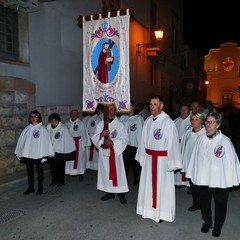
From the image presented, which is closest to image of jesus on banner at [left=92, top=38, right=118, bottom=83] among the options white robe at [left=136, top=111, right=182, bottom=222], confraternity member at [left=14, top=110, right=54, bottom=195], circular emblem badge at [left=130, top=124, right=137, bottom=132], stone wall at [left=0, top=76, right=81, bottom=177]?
white robe at [left=136, top=111, right=182, bottom=222]

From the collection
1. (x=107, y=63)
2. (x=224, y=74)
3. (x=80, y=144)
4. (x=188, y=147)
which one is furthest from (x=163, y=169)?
(x=224, y=74)

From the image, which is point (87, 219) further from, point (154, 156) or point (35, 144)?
point (35, 144)

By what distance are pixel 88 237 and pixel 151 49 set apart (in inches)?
511

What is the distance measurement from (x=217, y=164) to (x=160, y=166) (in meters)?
0.96

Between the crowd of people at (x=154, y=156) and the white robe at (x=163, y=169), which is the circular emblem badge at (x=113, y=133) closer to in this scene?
the crowd of people at (x=154, y=156)

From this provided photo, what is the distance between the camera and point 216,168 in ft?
14.4

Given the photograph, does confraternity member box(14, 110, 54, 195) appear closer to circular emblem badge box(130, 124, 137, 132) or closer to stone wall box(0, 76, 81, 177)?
stone wall box(0, 76, 81, 177)

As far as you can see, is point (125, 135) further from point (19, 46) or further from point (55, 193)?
point (19, 46)

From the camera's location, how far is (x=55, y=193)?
665 centimetres

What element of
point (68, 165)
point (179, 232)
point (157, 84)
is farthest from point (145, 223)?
point (157, 84)

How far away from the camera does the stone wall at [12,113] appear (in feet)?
24.8

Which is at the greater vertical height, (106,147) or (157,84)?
(157,84)

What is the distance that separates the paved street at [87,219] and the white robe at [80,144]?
1008mm

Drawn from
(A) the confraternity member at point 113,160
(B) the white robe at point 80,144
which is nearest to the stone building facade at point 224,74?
(B) the white robe at point 80,144
